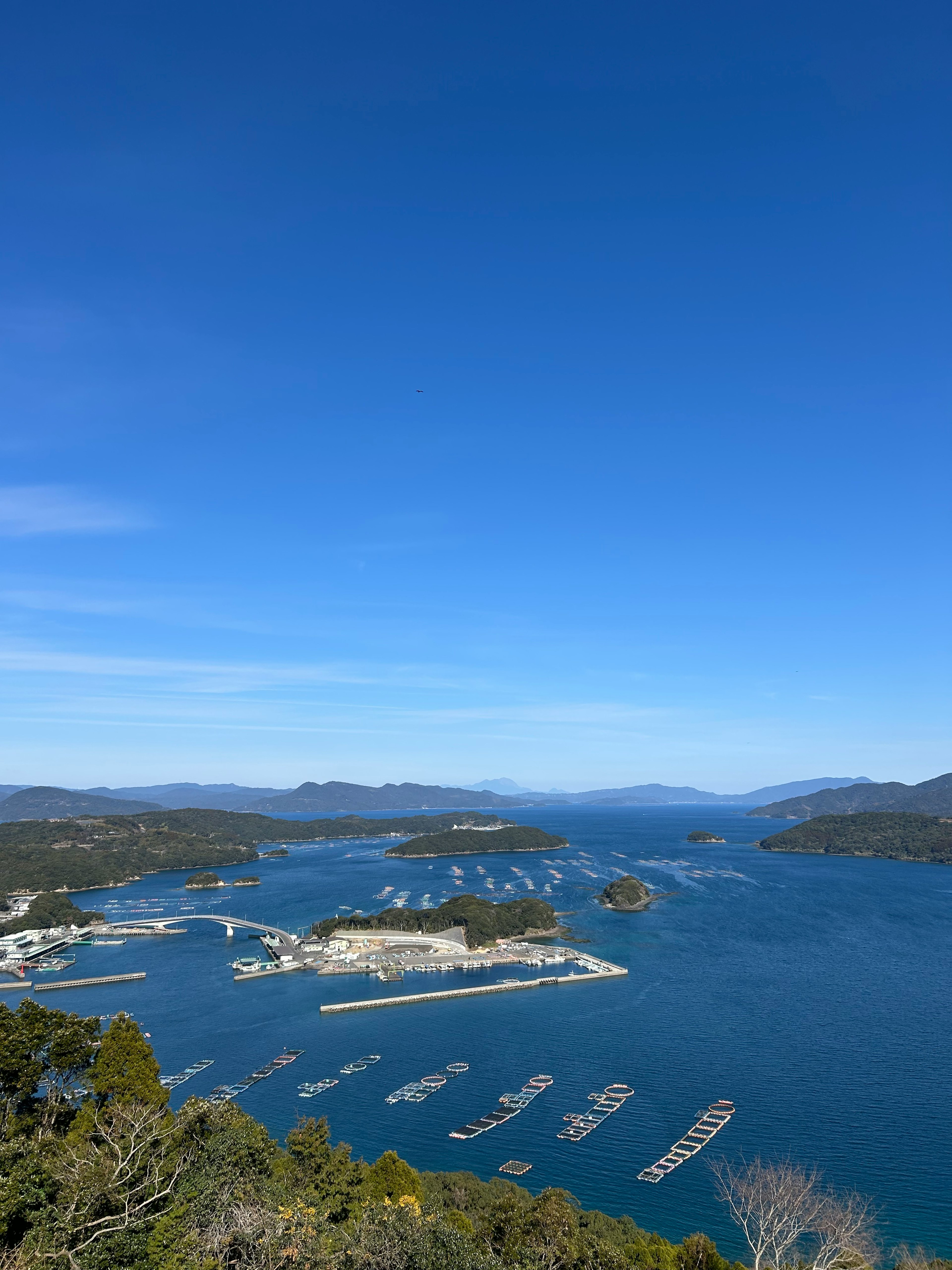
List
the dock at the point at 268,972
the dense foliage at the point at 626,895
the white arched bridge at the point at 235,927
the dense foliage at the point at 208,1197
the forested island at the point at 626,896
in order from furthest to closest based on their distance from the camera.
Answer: the dense foliage at the point at 626,895, the forested island at the point at 626,896, the white arched bridge at the point at 235,927, the dock at the point at 268,972, the dense foliage at the point at 208,1197

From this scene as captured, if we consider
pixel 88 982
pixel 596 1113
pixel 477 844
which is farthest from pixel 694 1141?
pixel 477 844

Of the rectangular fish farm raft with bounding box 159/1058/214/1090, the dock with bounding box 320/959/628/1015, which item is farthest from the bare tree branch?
the dock with bounding box 320/959/628/1015

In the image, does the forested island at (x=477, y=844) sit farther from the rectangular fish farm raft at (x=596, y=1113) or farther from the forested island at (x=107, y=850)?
the rectangular fish farm raft at (x=596, y=1113)

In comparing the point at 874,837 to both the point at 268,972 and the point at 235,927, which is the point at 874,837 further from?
the point at 268,972

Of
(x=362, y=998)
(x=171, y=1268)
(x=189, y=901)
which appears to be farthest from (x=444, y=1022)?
(x=189, y=901)

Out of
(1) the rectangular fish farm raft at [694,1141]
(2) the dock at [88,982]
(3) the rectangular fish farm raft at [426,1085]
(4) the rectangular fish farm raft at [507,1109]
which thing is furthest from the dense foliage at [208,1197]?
(2) the dock at [88,982]
